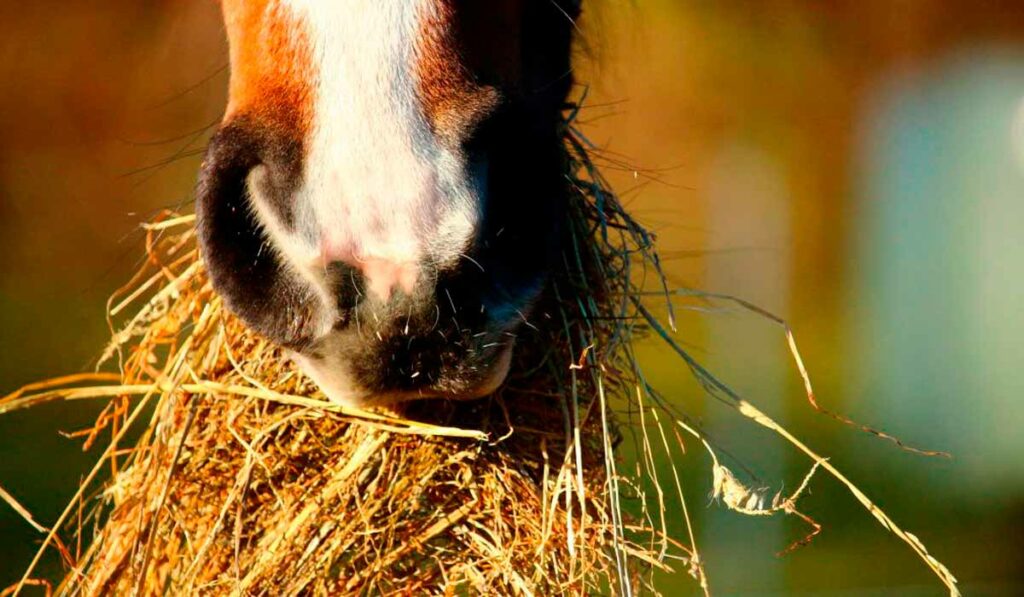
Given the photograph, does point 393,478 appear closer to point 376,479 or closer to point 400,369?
point 376,479

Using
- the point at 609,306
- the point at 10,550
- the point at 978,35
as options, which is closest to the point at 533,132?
the point at 609,306

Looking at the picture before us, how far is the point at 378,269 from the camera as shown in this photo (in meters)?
0.74

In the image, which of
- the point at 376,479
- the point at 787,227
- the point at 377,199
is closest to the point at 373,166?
the point at 377,199

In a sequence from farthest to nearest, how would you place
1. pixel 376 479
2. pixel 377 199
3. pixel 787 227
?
pixel 787 227, pixel 376 479, pixel 377 199

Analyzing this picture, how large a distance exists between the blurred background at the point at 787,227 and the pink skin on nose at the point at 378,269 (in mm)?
2716

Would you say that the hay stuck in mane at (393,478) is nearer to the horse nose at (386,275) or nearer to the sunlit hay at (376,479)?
the sunlit hay at (376,479)

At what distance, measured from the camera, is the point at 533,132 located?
84 cm

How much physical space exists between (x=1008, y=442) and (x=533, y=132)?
420cm

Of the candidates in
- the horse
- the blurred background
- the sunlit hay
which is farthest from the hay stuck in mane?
the blurred background

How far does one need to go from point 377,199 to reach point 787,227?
367 cm

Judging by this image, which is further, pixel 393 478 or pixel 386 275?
pixel 393 478

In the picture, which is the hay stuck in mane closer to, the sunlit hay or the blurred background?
the sunlit hay

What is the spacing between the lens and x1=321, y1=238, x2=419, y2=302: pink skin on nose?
29.0 inches

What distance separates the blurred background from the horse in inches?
104
